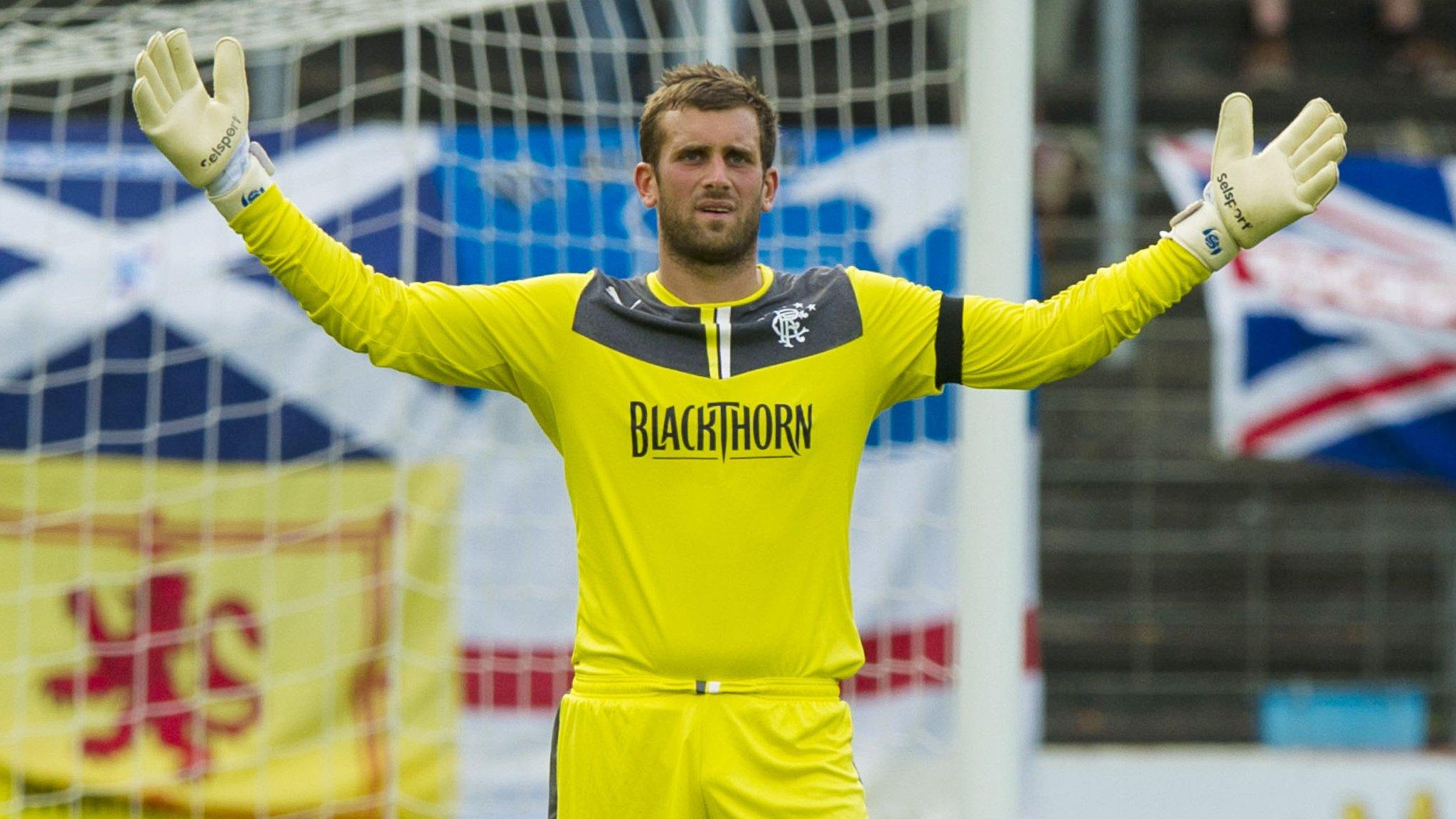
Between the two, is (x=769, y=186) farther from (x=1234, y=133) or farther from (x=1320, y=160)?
(x=1320, y=160)

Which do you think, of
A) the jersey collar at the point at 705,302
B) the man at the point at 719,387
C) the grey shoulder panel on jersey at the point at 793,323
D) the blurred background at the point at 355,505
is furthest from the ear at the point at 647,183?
the blurred background at the point at 355,505

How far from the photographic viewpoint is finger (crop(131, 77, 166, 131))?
2.75m

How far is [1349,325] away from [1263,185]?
3.91m

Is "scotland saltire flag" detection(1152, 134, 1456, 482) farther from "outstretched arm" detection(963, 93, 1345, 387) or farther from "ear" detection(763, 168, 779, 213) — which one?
"ear" detection(763, 168, 779, 213)

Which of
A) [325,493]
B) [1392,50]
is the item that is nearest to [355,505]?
[325,493]

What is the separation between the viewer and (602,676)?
2.96 m

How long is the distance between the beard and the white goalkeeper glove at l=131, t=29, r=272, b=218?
647 mm

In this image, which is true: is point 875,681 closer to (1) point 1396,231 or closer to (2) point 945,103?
(1) point 1396,231

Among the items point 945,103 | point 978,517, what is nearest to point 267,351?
point 978,517

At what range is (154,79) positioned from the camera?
2779 mm

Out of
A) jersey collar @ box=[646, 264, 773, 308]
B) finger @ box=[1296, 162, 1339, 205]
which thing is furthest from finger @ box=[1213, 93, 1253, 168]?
jersey collar @ box=[646, 264, 773, 308]

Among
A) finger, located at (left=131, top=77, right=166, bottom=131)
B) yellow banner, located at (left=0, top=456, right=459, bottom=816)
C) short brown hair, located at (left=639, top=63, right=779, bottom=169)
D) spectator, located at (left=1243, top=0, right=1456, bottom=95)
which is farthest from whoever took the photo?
spectator, located at (left=1243, top=0, right=1456, bottom=95)

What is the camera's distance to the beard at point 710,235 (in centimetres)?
296

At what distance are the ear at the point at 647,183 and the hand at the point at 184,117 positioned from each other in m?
0.65
